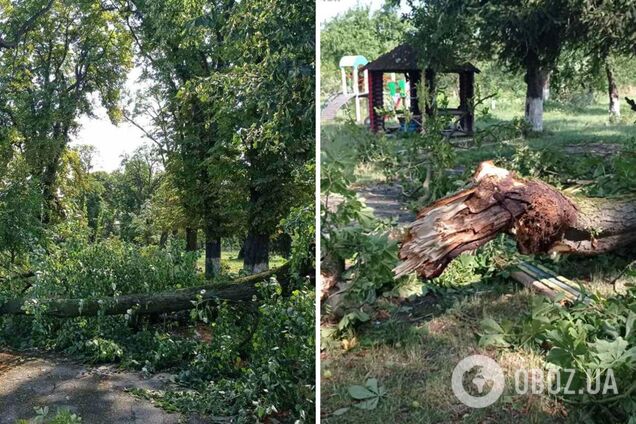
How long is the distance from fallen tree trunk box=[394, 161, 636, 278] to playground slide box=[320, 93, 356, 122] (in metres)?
0.25

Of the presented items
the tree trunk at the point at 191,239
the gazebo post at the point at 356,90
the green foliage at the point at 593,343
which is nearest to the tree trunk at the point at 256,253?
the tree trunk at the point at 191,239

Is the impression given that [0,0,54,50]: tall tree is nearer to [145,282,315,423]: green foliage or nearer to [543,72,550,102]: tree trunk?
[145,282,315,423]: green foliage

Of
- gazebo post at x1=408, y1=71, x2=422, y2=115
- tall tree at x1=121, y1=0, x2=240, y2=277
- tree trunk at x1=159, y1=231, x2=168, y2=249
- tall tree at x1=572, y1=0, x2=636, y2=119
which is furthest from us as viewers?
tree trunk at x1=159, y1=231, x2=168, y2=249

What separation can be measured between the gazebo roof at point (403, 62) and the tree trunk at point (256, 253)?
0.57 m

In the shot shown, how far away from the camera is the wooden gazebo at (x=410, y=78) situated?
109cm

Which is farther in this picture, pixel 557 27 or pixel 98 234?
pixel 98 234

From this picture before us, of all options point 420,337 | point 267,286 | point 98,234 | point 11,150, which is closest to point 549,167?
point 420,337

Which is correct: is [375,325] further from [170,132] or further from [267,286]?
[170,132]

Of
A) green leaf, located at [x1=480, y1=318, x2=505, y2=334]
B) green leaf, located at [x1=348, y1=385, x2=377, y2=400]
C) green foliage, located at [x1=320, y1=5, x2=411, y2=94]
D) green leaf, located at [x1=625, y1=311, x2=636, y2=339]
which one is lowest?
green leaf, located at [x1=348, y1=385, x2=377, y2=400]

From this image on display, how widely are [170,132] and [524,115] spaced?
779mm

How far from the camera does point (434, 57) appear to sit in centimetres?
108

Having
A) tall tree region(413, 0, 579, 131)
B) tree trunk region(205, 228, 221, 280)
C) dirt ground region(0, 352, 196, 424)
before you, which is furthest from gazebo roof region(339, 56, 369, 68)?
dirt ground region(0, 352, 196, 424)

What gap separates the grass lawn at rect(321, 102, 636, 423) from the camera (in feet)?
3.72

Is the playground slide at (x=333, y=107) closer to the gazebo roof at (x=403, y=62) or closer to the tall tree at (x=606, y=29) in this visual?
the gazebo roof at (x=403, y=62)
